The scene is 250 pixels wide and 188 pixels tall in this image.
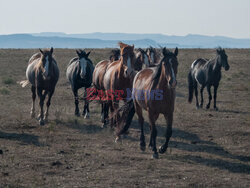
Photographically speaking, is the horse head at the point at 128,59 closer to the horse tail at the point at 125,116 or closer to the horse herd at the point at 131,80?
the horse herd at the point at 131,80

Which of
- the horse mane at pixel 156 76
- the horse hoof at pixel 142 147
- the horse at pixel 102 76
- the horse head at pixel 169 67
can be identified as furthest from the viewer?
the horse at pixel 102 76

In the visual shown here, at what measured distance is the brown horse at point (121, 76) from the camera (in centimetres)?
1049

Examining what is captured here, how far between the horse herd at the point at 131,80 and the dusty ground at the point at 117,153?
61 centimetres

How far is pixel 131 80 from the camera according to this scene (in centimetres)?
1095

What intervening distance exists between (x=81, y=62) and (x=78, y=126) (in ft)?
8.37

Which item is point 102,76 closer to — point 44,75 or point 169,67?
point 44,75

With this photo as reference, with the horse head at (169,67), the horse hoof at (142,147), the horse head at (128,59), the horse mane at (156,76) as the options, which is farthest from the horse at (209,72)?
the horse head at (169,67)

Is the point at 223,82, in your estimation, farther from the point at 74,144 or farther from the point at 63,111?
the point at 74,144

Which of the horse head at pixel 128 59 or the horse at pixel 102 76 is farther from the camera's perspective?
the horse at pixel 102 76

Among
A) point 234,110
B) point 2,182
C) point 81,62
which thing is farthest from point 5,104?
point 2,182

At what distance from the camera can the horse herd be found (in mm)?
8891

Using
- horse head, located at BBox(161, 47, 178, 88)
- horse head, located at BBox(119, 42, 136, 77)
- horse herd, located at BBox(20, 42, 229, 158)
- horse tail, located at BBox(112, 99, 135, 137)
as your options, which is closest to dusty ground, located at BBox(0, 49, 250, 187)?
horse tail, located at BBox(112, 99, 135, 137)

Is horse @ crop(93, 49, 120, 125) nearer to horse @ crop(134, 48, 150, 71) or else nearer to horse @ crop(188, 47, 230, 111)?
horse @ crop(134, 48, 150, 71)

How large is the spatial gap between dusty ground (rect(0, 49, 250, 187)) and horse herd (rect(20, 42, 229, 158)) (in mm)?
613
